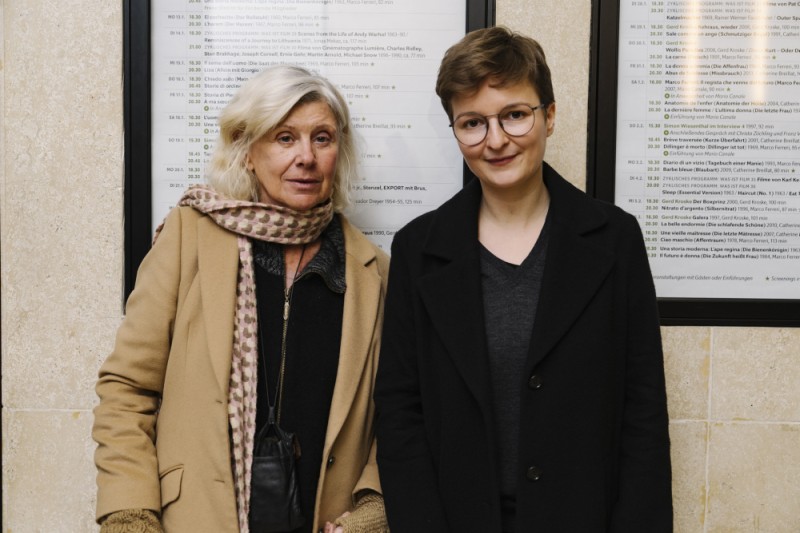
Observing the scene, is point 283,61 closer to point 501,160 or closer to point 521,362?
point 501,160

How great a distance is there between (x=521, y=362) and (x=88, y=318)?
1442 mm

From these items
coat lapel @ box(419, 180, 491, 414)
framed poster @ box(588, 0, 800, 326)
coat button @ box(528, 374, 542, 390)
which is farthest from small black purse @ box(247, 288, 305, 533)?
framed poster @ box(588, 0, 800, 326)

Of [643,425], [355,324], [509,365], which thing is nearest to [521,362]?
[509,365]

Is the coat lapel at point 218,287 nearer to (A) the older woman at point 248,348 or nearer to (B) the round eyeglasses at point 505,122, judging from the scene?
(A) the older woman at point 248,348

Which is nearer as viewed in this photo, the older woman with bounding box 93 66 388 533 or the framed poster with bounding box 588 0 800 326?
the older woman with bounding box 93 66 388 533

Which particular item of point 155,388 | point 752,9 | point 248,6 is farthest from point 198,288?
point 752,9

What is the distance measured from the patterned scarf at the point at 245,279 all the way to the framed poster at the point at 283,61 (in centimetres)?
43

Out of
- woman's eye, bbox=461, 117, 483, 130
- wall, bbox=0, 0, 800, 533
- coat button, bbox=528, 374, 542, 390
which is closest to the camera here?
coat button, bbox=528, 374, 542, 390

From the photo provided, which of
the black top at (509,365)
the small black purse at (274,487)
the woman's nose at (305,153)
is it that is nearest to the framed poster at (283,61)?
the woman's nose at (305,153)

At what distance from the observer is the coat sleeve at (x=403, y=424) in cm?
150

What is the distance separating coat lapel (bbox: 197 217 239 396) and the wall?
2.05ft

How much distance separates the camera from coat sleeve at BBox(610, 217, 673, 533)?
4.77 feet

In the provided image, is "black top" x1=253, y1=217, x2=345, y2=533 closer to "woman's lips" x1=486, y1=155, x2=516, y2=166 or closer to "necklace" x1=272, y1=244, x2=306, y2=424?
"necklace" x1=272, y1=244, x2=306, y2=424

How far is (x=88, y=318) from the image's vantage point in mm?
2121
